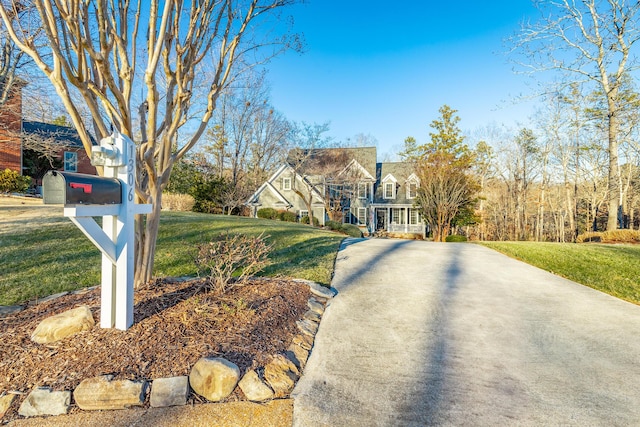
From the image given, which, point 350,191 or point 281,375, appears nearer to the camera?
point 281,375

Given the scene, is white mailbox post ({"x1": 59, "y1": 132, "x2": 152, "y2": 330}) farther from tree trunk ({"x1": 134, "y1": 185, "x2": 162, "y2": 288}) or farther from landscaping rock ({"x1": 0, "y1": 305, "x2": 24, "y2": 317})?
landscaping rock ({"x1": 0, "y1": 305, "x2": 24, "y2": 317})

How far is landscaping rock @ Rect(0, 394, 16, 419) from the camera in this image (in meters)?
2.07

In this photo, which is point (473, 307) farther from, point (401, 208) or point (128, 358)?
point (401, 208)

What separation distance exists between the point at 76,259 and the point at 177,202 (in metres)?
13.9

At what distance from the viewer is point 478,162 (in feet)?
89.6

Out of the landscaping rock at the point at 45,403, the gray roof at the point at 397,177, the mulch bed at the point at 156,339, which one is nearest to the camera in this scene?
the landscaping rock at the point at 45,403

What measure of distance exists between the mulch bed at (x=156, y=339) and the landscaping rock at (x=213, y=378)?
0.29 ft

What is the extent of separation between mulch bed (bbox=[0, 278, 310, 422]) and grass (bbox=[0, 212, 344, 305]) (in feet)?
3.77

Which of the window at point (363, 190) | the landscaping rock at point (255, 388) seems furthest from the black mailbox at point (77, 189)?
the window at point (363, 190)

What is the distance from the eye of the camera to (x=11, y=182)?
15.0 metres

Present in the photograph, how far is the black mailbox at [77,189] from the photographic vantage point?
2070 mm

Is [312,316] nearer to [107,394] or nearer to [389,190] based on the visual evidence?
[107,394]

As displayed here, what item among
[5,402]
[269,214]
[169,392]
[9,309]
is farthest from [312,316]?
[269,214]

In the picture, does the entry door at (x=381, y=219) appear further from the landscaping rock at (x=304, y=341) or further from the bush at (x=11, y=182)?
the landscaping rock at (x=304, y=341)
